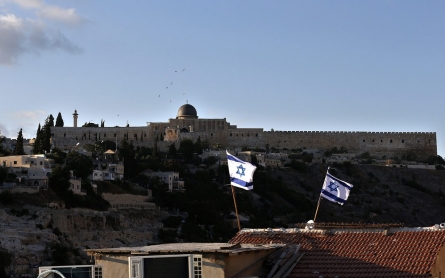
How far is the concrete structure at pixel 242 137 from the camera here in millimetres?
89562

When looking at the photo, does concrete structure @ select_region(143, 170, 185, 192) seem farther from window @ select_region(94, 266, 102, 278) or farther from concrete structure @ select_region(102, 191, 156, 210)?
window @ select_region(94, 266, 102, 278)

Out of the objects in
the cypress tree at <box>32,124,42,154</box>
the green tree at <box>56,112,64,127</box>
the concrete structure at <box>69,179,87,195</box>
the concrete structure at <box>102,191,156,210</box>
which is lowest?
the concrete structure at <box>102,191,156,210</box>

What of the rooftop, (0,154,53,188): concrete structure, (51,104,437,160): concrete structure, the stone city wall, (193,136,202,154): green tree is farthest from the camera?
(51,104,437,160): concrete structure

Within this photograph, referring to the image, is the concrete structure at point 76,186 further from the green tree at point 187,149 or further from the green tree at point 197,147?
the green tree at point 197,147

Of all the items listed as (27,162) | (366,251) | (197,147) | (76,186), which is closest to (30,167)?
(27,162)

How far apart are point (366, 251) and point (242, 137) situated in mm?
79874

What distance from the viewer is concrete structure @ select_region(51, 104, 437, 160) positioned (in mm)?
89562

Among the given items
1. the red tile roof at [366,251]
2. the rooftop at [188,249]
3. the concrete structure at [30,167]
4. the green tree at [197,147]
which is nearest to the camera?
the rooftop at [188,249]

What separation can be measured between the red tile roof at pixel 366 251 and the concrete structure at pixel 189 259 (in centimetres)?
68

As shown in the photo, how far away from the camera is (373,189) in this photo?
3474 inches

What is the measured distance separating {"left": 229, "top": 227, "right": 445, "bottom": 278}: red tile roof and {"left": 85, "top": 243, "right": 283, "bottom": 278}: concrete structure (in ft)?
2.22

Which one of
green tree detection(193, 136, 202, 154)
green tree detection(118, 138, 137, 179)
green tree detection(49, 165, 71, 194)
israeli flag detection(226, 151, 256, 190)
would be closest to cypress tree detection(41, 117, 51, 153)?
green tree detection(118, 138, 137, 179)

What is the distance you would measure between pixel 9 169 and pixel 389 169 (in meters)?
42.1

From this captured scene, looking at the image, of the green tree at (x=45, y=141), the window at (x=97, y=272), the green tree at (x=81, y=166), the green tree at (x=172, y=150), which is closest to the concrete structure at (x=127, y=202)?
the green tree at (x=81, y=166)
